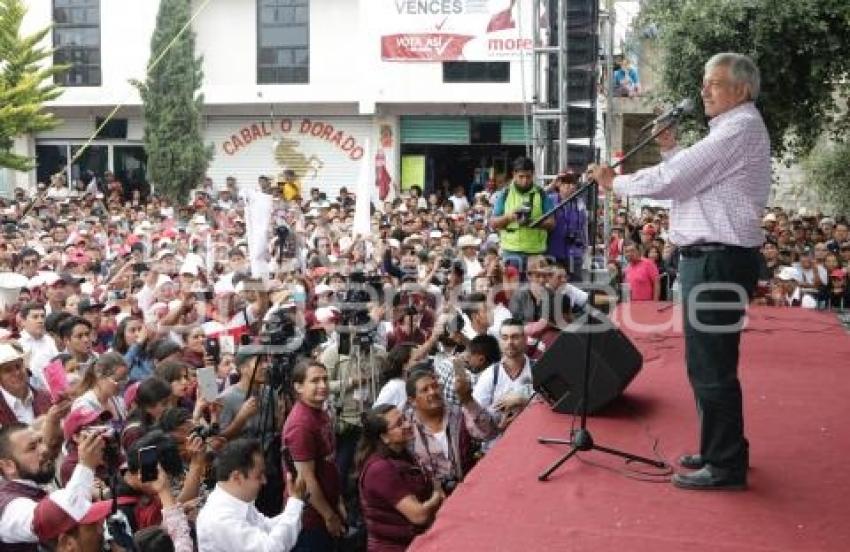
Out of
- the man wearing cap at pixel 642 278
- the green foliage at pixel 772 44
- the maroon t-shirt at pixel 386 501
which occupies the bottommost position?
Result: the maroon t-shirt at pixel 386 501

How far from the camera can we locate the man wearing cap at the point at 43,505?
3.53 metres

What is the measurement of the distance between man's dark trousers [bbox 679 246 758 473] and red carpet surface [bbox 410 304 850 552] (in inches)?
7.1

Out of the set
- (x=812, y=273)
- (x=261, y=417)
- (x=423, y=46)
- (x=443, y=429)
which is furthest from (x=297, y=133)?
(x=443, y=429)

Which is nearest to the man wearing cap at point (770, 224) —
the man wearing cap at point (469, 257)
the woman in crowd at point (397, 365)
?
the man wearing cap at point (469, 257)

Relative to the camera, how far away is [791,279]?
9.77 meters

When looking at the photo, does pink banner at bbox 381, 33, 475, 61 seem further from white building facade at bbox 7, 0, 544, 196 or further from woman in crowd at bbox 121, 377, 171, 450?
woman in crowd at bbox 121, 377, 171, 450

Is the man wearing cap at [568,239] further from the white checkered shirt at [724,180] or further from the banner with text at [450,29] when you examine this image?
the banner with text at [450,29]

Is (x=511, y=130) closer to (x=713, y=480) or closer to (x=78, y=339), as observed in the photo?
(x=78, y=339)

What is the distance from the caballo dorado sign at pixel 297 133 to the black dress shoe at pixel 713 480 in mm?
18542

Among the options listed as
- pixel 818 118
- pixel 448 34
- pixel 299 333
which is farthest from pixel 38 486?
pixel 448 34

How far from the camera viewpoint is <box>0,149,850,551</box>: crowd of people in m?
3.89

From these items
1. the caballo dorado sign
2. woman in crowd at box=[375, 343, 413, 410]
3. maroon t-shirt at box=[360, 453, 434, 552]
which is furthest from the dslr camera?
the caballo dorado sign

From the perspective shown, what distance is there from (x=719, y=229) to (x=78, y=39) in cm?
2206

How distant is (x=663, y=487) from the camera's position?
3398 mm
